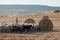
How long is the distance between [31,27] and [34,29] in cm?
40

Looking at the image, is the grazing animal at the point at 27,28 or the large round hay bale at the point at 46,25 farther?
the large round hay bale at the point at 46,25

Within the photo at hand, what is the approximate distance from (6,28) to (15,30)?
0.83 m

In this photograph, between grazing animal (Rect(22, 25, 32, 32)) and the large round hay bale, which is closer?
grazing animal (Rect(22, 25, 32, 32))

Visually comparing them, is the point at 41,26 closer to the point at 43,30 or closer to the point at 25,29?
the point at 43,30

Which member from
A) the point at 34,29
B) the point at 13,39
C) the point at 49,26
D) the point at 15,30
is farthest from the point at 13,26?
the point at 13,39

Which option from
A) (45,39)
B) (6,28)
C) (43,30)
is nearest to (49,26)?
(43,30)

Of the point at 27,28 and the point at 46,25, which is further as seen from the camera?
the point at 46,25

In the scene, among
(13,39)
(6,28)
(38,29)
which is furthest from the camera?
(38,29)

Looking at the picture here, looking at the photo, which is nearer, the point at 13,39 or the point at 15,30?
the point at 13,39

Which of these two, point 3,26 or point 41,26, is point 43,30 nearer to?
point 41,26

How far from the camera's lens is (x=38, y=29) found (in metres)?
27.2

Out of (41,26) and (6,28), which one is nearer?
(6,28)

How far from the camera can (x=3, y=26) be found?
25.4 metres

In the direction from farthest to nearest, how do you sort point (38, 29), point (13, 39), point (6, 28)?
point (38, 29)
point (6, 28)
point (13, 39)
